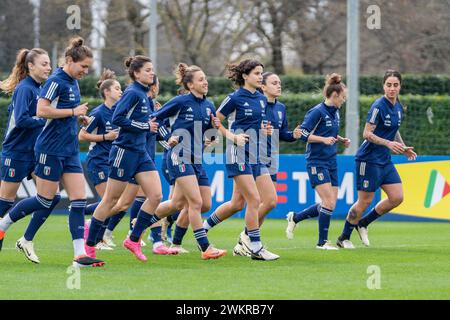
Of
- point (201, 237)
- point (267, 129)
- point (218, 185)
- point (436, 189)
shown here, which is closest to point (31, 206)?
point (201, 237)

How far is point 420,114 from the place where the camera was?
24.8m

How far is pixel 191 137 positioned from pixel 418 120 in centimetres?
1355

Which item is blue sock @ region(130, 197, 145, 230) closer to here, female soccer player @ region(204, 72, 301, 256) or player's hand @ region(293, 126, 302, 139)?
female soccer player @ region(204, 72, 301, 256)

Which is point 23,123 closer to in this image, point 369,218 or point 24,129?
point 24,129

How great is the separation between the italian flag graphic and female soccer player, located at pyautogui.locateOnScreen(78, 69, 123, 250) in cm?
723

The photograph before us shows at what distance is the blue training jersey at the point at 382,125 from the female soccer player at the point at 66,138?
4.16 meters

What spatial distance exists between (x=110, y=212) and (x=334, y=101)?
11.8 feet

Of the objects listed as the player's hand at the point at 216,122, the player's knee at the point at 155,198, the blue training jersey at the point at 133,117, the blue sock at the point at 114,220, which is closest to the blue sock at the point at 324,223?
the player's hand at the point at 216,122

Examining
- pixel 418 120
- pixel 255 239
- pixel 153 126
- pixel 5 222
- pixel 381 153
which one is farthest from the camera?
pixel 418 120

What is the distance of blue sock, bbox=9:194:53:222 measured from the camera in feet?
37.3

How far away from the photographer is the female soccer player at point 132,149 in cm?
1141

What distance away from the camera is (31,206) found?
11.6m

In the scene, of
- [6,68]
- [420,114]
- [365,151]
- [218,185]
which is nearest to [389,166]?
[365,151]
